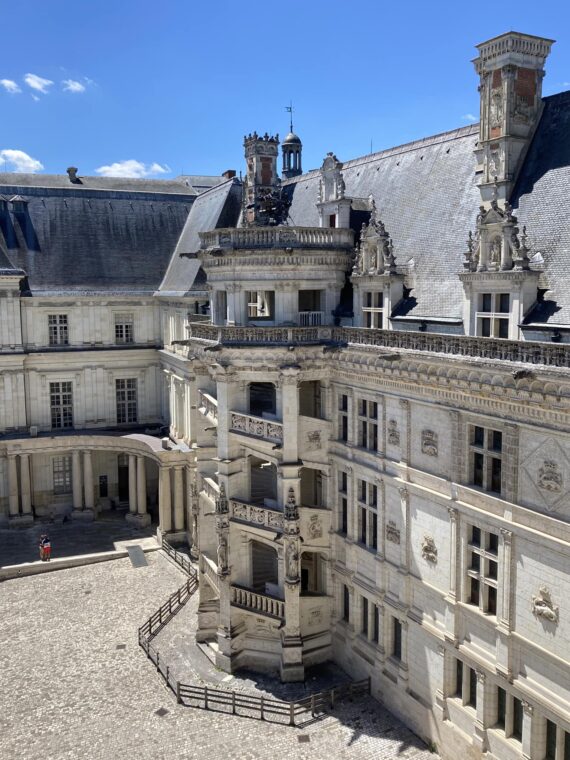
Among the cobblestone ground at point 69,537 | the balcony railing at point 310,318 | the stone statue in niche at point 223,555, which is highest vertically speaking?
the balcony railing at point 310,318

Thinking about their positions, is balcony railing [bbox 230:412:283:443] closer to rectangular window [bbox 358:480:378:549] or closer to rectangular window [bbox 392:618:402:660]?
rectangular window [bbox 358:480:378:549]

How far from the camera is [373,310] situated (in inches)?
1068

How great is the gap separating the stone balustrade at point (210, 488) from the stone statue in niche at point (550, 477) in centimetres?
1501

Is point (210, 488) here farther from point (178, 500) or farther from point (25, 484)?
point (25, 484)

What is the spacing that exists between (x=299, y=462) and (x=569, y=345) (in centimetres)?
1300

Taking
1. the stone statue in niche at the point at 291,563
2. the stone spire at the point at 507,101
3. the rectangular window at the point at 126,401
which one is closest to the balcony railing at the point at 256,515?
the stone statue in niche at the point at 291,563

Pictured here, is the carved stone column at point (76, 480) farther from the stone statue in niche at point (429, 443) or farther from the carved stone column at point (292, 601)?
the stone statue in niche at point (429, 443)

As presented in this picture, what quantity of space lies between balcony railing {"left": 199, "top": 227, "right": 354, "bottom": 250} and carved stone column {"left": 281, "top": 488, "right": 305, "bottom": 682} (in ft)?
31.8

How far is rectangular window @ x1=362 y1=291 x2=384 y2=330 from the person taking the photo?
26906 mm

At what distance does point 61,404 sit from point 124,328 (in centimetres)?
662

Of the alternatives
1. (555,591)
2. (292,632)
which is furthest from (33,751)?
(555,591)

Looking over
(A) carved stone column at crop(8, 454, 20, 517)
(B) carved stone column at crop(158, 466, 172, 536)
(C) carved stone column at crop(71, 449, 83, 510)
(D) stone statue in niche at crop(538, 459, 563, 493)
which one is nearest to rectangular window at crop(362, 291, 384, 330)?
(D) stone statue in niche at crop(538, 459, 563, 493)

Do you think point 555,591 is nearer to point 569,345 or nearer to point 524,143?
point 569,345

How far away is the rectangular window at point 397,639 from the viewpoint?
85.5 ft
